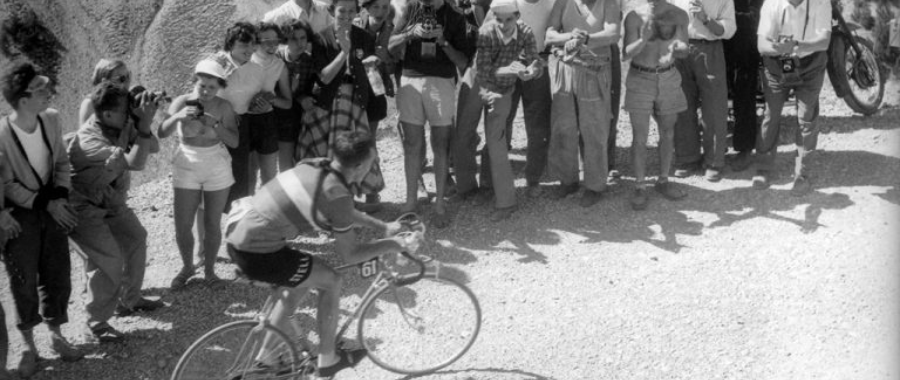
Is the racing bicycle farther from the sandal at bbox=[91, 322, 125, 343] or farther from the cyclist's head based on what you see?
the sandal at bbox=[91, 322, 125, 343]

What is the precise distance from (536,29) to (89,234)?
3.97m

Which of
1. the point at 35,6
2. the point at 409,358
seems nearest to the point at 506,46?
the point at 409,358

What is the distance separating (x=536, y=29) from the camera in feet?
25.7

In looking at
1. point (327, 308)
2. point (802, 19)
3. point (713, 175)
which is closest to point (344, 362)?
point (327, 308)

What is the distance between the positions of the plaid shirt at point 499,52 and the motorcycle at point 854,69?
3543 millimetres

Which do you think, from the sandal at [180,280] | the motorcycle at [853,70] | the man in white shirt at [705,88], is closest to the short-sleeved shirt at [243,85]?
the sandal at [180,280]

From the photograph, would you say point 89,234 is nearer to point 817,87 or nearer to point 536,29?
point 536,29

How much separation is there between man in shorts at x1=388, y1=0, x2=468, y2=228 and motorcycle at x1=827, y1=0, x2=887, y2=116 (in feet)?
13.4

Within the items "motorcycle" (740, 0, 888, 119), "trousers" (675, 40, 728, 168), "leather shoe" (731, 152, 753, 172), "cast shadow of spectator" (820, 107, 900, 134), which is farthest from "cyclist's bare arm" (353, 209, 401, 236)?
"cast shadow of spectator" (820, 107, 900, 134)

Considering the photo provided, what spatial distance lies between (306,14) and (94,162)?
229cm

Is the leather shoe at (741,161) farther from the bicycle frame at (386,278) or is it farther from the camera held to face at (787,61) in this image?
the bicycle frame at (386,278)

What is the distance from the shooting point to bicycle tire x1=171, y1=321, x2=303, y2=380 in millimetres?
4988

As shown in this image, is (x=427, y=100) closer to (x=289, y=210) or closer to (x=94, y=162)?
(x=94, y=162)

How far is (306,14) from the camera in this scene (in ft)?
24.9
